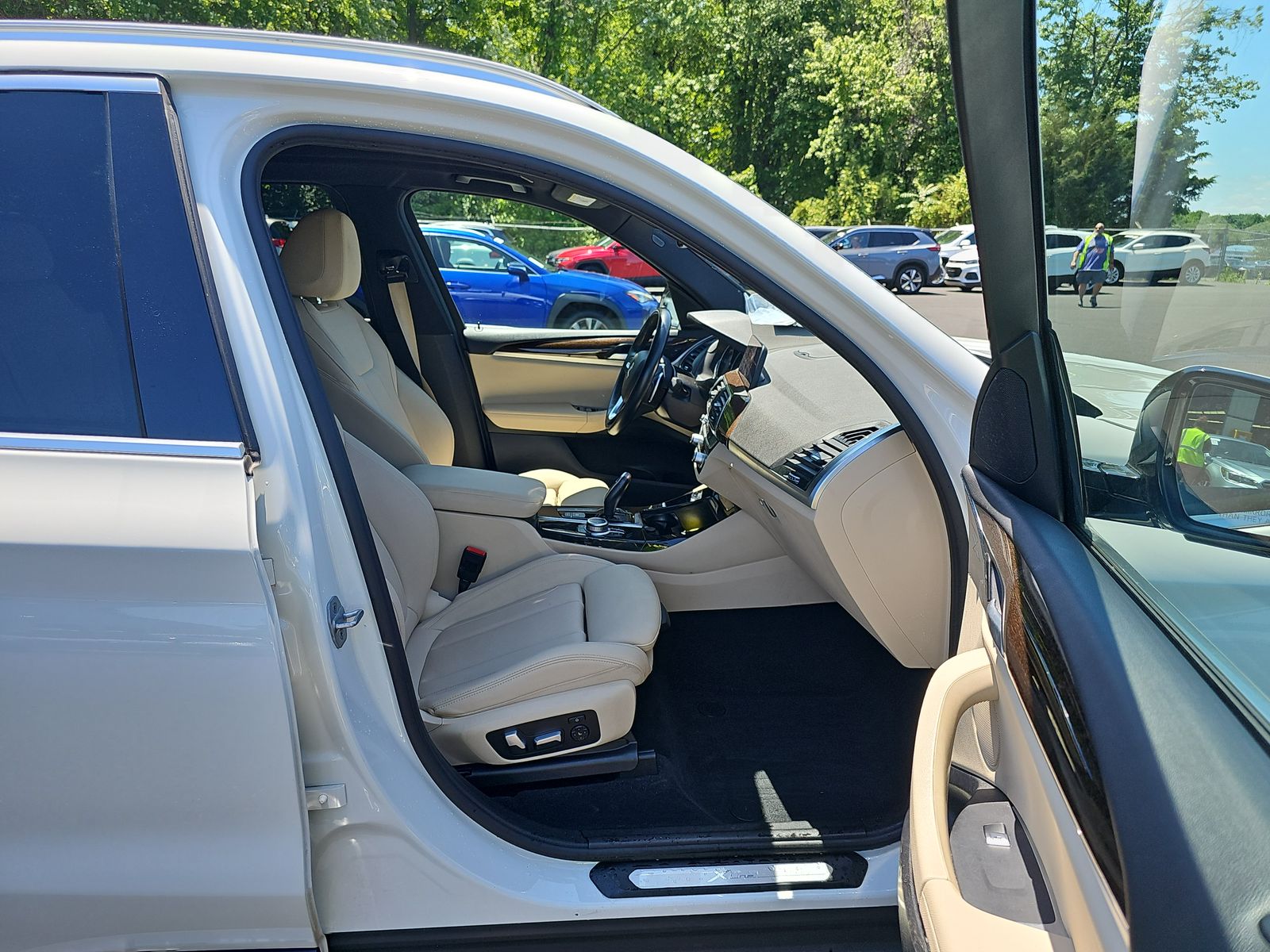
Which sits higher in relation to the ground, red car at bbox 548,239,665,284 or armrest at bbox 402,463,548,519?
red car at bbox 548,239,665,284

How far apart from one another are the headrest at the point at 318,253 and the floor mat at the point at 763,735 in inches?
56.2

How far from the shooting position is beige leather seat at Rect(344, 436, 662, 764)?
184 cm

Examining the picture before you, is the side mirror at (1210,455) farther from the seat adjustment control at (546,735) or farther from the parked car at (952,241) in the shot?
the parked car at (952,241)

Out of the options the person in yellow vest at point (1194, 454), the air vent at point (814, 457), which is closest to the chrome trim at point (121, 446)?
the person in yellow vest at point (1194, 454)

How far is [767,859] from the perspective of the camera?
1.61 meters

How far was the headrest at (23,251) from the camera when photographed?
1.25m

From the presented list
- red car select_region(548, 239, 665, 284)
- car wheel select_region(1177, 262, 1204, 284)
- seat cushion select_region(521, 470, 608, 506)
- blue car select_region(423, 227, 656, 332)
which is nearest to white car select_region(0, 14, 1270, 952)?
car wheel select_region(1177, 262, 1204, 284)

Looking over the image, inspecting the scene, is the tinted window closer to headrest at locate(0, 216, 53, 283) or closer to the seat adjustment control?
headrest at locate(0, 216, 53, 283)

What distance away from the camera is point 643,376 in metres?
3.10

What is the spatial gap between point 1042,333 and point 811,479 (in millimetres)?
1061

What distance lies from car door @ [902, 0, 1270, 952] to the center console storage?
1584 mm

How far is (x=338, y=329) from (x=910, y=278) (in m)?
16.9

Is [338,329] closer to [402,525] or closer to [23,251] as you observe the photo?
[402,525]

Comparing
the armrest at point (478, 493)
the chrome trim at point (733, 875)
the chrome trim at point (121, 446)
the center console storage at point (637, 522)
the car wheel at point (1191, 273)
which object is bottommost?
the chrome trim at point (733, 875)
